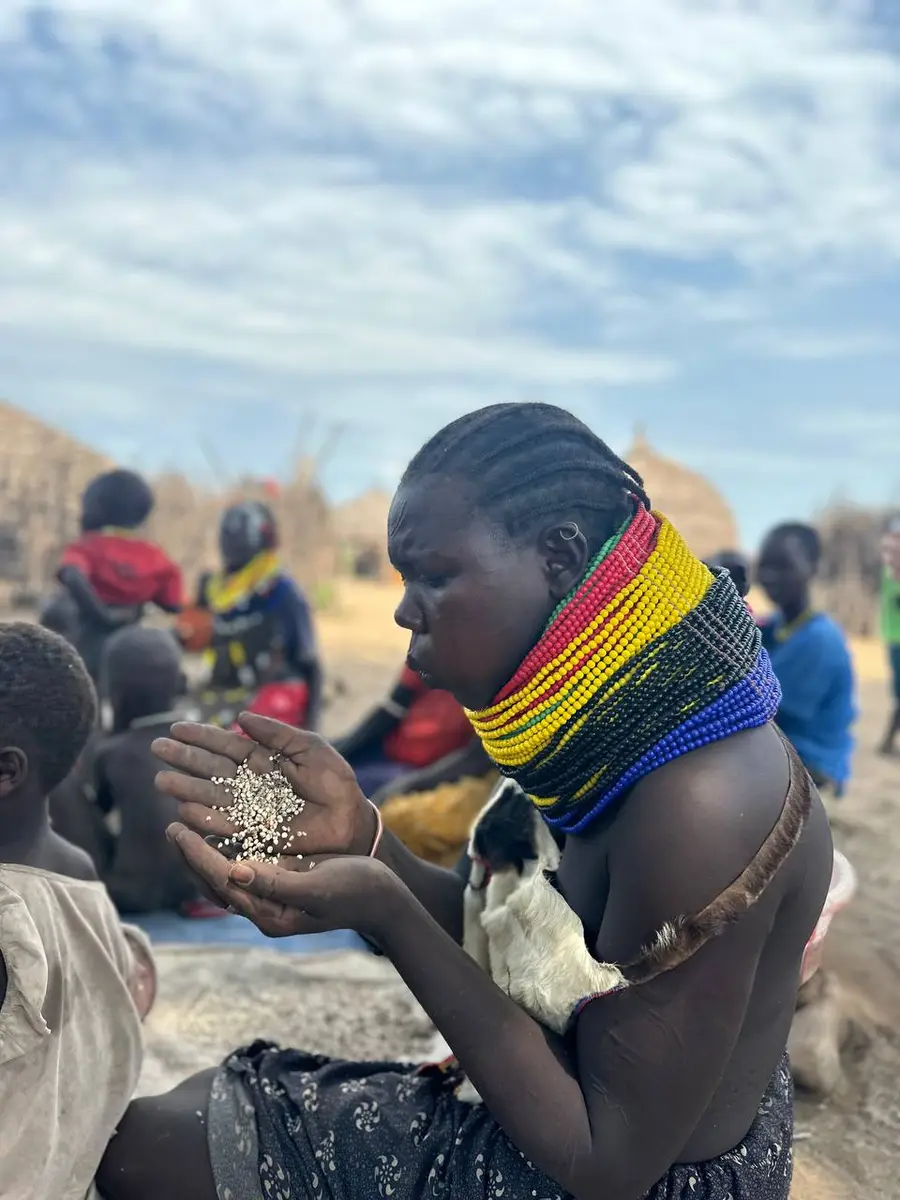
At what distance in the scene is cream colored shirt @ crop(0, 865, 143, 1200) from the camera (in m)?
1.71

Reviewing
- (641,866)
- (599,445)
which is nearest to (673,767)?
(641,866)

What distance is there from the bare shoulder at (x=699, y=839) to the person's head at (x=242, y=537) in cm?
458

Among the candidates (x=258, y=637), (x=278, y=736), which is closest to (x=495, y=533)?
(x=278, y=736)

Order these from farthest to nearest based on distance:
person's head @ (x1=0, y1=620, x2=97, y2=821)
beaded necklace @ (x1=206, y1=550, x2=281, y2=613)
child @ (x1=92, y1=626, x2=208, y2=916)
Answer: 1. beaded necklace @ (x1=206, y1=550, x2=281, y2=613)
2. child @ (x1=92, y1=626, x2=208, y2=916)
3. person's head @ (x1=0, y1=620, x2=97, y2=821)

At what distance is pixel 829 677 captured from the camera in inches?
183

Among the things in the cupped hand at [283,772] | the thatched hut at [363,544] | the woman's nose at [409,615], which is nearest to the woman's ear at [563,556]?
the woman's nose at [409,615]

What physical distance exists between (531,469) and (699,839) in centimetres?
57

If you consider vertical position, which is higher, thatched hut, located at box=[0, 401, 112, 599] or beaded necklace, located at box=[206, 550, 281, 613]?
beaded necklace, located at box=[206, 550, 281, 613]

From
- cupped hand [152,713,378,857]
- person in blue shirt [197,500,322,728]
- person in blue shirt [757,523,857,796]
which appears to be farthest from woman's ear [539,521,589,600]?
person in blue shirt [197,500,322,728]

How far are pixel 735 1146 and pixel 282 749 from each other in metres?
0.93

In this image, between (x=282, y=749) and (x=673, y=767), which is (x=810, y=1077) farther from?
(x=282, y=749)

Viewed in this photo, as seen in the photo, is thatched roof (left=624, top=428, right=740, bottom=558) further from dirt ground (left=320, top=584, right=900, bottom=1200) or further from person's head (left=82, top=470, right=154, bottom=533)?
person's head (left=82, top=470, right=154, bottom=533)

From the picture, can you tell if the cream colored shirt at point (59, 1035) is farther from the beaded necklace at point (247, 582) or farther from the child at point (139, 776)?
the beaded necklace at point (247, 582)

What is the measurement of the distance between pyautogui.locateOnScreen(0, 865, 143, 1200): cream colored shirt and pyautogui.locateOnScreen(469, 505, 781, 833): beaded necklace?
890 millimetres
